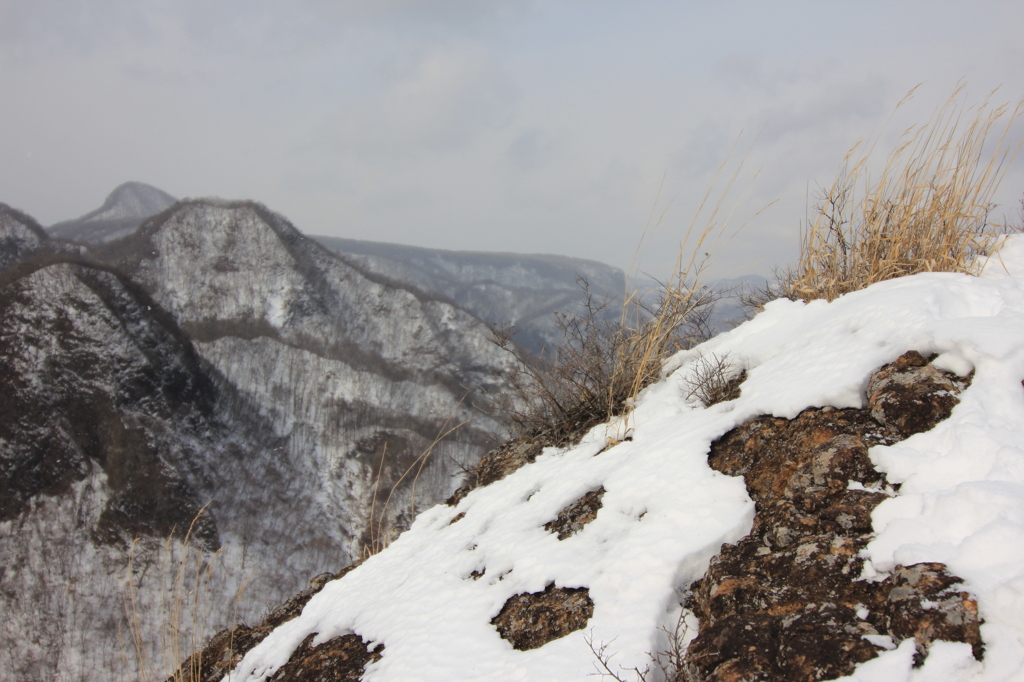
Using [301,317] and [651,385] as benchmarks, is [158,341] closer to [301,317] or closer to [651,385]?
[301,317]

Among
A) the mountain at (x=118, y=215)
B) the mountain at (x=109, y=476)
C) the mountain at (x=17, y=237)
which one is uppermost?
the mountain at (x=118, y=215)

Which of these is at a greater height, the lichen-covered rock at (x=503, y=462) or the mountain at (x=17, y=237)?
the mountain at (x=17, y=237)

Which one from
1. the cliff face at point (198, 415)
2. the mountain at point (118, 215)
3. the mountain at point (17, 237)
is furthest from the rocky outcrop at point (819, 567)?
the mountain at point (118, 215)

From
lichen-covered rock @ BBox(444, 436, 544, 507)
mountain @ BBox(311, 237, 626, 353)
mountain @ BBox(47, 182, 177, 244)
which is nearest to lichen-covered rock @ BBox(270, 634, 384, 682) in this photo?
lichen-covered rock @ BBox(444, 436, 544, 507)

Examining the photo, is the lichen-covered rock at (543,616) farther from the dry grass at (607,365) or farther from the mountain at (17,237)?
the mountain at (17,237)

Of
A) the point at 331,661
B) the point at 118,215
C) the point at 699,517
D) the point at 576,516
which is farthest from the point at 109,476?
the point at 118,215

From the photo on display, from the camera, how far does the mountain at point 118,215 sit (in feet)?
222

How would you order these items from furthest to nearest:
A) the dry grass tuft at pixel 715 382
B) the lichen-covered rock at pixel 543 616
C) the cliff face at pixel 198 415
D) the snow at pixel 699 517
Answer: the cliff face at pixel 198 415 → the dry grass tuft at pixel 715 382 → the lichen-covered rock at pixel 543 616 → the snow at pixel 699 517

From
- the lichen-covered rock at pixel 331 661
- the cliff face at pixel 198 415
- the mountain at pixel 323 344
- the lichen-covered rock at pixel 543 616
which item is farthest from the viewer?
the mountain at pixel 323 344

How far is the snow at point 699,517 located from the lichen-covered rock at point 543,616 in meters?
0.04

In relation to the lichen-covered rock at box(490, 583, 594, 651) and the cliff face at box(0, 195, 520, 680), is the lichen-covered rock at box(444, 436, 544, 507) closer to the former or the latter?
the lichen-covered rock at box(490, 583, 594, 651)

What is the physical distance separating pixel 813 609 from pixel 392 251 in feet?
391

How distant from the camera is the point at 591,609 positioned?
1.76 metres

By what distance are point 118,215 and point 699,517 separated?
98.6 metres
